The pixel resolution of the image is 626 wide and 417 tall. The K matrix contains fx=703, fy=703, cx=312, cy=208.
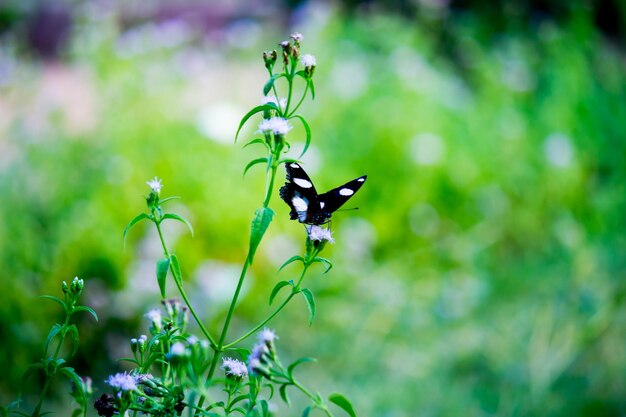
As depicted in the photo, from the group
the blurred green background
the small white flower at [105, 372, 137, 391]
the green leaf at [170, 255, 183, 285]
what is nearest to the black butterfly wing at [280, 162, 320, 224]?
the green leaf at [170, 255, 183, 285]

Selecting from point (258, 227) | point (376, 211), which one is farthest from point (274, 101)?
point (376, 211)

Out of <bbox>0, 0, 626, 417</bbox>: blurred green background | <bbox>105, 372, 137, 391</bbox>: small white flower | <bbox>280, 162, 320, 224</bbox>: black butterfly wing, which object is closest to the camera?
<bbox>105, 372, 137, 391</bbox>: small white flower

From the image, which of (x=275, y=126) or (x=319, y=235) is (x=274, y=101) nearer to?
(x=275, y=126)

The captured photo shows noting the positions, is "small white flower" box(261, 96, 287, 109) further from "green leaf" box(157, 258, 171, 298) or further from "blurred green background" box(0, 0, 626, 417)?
"blurred green background" box(0, 0, 626, 417)

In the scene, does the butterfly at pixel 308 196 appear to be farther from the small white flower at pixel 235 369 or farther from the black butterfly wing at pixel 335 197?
the small white flower at pixel 235 369

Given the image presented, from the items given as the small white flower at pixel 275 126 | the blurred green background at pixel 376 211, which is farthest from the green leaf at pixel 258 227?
the blurred green background at pixel 376 211

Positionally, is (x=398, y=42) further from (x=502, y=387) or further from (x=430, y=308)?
(x=502, y=387)
